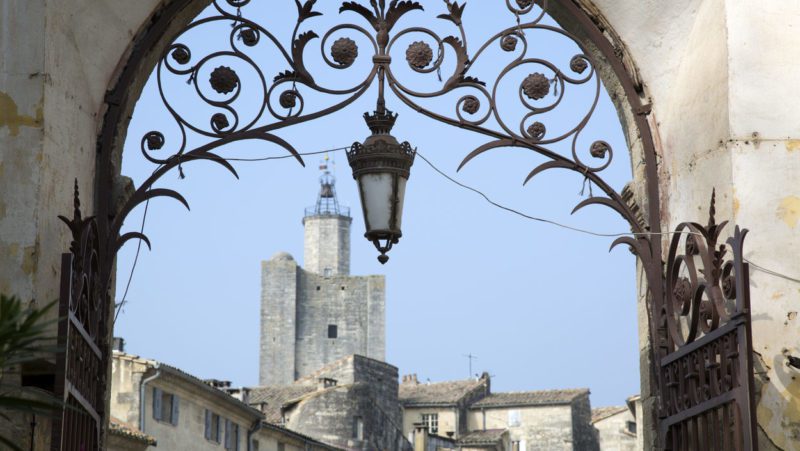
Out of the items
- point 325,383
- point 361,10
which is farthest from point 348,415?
point 361,10

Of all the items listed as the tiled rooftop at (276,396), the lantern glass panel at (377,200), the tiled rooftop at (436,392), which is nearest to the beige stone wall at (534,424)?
the tiled rooftop at (436,392)

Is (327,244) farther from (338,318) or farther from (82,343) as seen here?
(82,343)

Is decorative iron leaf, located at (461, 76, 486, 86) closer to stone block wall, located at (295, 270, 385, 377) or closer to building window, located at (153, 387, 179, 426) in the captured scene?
building window, located at (153, 387, 179, 426)

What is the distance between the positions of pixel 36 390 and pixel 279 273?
85.3m

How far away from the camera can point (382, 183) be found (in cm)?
705

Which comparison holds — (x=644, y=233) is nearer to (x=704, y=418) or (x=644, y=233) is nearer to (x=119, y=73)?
(x=704, y=418)

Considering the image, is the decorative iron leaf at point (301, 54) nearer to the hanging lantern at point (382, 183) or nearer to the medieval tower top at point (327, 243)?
the hanging lantern at point (382, 183)

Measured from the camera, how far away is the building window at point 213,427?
113 feet

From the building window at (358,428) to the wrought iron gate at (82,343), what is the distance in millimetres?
46250

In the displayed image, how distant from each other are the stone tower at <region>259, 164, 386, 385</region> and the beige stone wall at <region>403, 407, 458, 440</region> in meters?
23.2

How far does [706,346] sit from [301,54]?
8.19ft

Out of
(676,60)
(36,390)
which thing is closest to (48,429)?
(36,390)

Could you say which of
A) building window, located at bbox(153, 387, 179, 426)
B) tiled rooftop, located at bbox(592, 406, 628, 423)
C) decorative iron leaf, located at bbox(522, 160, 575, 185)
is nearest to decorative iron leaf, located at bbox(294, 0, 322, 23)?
decorative iron leaf, located at bbox(522, 160, 575, 185)

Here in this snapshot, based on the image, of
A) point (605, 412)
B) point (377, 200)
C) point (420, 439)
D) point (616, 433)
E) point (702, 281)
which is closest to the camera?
point (702, 281)
